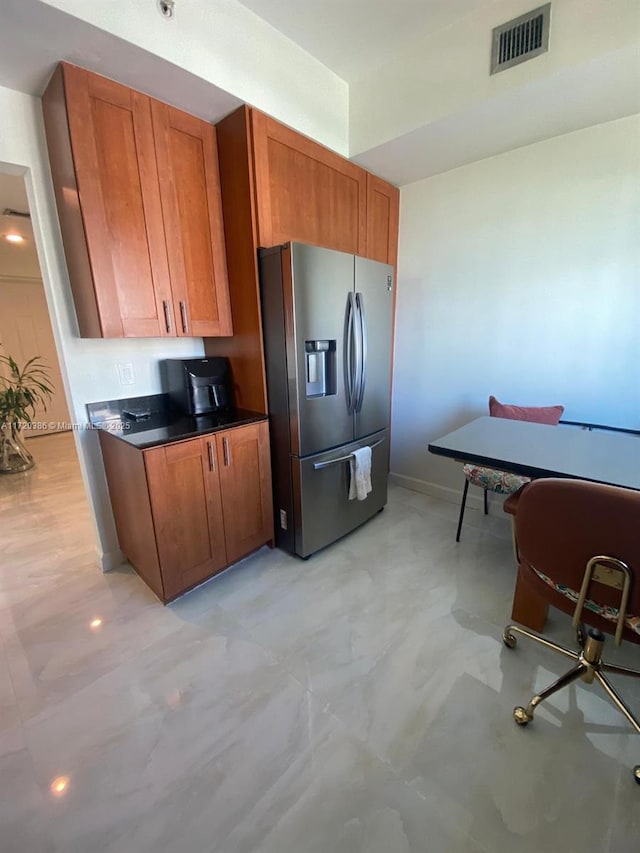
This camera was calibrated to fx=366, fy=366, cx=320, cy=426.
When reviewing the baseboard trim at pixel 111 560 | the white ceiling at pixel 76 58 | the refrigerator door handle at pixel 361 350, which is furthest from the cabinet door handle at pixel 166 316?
the baseboard trim at pixel 111 560

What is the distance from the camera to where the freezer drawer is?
84.8 inches

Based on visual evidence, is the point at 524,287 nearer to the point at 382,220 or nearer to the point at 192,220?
the point at 382,220

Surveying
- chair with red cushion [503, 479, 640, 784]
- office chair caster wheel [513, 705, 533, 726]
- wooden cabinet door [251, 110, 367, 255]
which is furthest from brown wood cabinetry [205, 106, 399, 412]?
office chair caster wheel [513, 705, 533, 726]

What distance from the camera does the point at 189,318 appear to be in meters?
2.02

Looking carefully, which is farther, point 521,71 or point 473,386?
point 473,386

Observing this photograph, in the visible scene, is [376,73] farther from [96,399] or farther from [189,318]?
[96,399]

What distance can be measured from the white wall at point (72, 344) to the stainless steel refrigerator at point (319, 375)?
771mm

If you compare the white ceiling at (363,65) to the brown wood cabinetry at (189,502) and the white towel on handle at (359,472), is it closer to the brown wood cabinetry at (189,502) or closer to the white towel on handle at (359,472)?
the brown wood cabinetry at (189,502)

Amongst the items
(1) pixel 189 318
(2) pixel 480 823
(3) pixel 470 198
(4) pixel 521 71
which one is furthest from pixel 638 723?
(3) pixel 470 198

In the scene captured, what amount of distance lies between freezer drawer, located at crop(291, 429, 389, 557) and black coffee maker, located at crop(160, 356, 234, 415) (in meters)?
0.62

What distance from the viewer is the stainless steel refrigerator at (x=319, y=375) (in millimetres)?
1940

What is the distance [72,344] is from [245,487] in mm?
1194

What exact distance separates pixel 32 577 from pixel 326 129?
3.20 m

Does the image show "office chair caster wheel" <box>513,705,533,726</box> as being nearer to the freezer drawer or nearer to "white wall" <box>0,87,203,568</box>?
the freezer drawer
